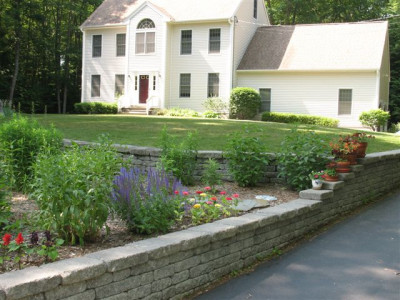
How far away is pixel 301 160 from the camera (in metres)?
7.20

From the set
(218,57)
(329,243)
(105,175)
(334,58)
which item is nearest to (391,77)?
(334,58)

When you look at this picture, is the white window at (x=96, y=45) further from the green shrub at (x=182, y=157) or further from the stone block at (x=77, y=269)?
the stone block at (x=77, y=269)

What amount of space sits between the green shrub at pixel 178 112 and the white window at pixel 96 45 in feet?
21.1

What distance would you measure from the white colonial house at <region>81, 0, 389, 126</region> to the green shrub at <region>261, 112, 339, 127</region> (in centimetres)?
132

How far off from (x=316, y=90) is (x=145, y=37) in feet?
32.8

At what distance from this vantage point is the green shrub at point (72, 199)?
4.05 metres

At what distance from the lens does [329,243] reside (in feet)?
19.3

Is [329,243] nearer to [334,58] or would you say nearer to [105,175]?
[105,175]

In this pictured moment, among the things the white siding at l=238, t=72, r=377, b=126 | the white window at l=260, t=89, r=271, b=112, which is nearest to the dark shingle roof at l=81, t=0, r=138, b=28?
the white siding at l=238, t=72, r=377, b=126

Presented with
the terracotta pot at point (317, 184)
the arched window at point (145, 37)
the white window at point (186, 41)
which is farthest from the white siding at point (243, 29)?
the terracotta pot at point (317, 184)

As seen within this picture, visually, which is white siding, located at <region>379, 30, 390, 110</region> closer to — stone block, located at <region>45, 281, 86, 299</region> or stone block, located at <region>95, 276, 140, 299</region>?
stone block, located at <region>95, 276, 140, 299</region>

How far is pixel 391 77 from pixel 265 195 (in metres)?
28.5

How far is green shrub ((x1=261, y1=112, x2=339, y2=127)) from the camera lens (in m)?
22.3

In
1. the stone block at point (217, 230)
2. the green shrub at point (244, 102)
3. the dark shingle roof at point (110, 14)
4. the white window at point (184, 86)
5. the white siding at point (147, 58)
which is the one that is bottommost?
the stone block at point (217, 230)
